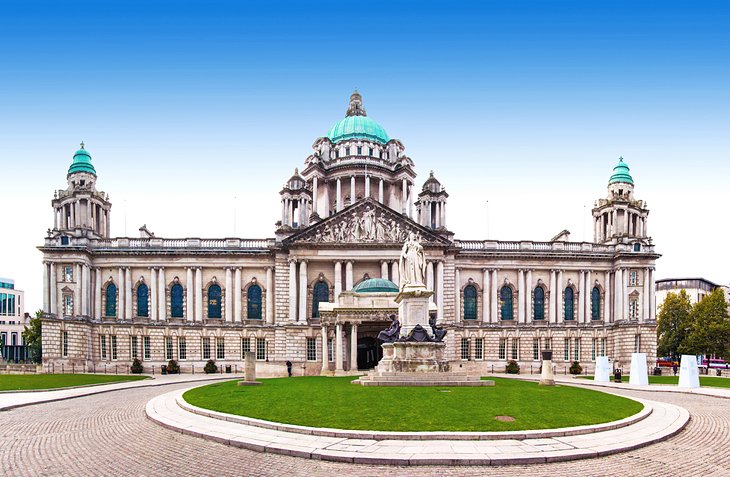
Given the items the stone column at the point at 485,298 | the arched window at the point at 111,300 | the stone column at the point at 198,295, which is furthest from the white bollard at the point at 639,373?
the arched window at the point at 111,300

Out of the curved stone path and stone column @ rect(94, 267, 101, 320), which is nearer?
the curved stone path

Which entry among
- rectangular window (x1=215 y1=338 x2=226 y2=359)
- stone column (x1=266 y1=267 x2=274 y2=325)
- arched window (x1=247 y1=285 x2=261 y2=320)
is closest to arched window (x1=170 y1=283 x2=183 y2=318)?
rectangular window (x1=215 y1=338 x2=226 y2=359)

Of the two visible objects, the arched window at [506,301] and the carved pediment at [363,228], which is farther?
the arched window at [506,301]

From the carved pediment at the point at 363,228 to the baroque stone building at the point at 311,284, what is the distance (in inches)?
5.3

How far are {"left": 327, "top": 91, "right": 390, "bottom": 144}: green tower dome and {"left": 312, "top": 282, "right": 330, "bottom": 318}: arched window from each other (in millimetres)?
29697

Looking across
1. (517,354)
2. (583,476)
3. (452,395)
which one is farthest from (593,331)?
(583,476)

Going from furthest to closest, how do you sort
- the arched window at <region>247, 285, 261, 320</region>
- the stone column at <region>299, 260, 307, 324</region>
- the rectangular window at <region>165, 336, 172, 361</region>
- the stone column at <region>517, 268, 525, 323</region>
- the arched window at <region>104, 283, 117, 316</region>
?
the stone column at <region>517, 268, 525, 323</region> → the arched window at <region>247, 285, 261, 320</region> → the arched window at <region>104, 283, 117, 316</region> → the rectangular window at <region>165, 336, 172, 361</region> → the stone column at <region>299, 260, 307, 324</region>

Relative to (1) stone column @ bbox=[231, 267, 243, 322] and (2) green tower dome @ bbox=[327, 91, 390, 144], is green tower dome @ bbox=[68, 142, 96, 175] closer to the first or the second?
(1) stone column @ bbox=[231, 267, 243, 322]

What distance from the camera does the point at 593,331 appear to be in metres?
72.8

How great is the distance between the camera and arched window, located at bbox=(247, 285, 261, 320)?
7150 cm

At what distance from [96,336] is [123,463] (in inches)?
2394

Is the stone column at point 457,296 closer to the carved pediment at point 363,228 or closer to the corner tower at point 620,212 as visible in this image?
the carved pediment at point 363,228

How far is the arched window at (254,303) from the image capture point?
71.5 metres

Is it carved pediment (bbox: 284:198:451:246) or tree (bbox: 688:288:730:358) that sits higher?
carved pediment (bbox: 284:198:451:246)
